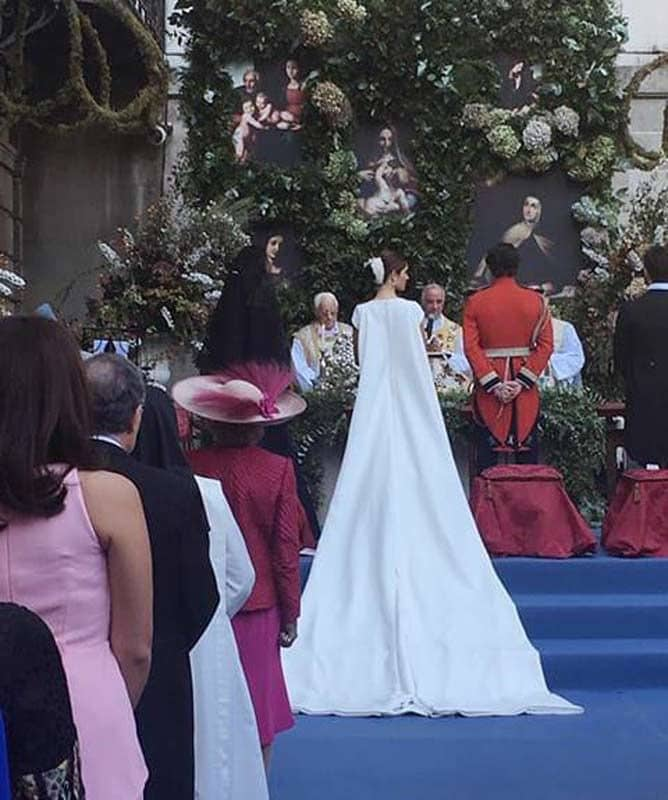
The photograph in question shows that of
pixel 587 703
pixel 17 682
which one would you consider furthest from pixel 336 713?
pixel 17 682

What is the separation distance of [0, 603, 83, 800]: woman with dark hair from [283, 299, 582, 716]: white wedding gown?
15.6 ft

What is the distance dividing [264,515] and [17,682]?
2836 mm

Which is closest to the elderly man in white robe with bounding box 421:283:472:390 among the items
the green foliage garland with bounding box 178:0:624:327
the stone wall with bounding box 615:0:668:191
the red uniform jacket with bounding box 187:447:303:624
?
the green foliage garland with bounding box 178:0:624:327

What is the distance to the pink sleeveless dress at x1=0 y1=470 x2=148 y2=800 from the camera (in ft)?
8.87

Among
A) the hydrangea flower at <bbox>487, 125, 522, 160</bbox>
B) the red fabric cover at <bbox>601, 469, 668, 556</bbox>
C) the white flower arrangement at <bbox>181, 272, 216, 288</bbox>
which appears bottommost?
the red fabric cover at <bbox>601, 469, 668, 556</bbox>

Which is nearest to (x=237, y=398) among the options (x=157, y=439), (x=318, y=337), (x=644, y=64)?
(x=157, y=439)

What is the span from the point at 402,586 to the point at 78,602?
4.40 meters

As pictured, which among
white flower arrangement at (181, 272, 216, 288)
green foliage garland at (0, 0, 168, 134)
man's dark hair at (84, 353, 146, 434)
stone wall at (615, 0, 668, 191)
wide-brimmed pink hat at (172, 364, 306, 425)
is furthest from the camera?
stone wall at (615, 0, 668, 191)

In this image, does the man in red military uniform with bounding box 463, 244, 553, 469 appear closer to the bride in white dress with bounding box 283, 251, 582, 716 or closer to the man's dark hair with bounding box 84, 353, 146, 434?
the bride in white dress with bounding box 283, 251, 582, 716

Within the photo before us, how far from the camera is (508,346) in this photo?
8.45 m

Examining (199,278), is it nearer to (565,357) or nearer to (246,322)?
(565,357)

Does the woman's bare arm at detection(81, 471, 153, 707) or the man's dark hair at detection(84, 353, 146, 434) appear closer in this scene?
the woman's bare arm at detection(81, 471, 153, 707)

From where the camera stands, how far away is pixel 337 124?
13320 mm

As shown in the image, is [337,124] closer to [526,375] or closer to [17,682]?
[526,375]
